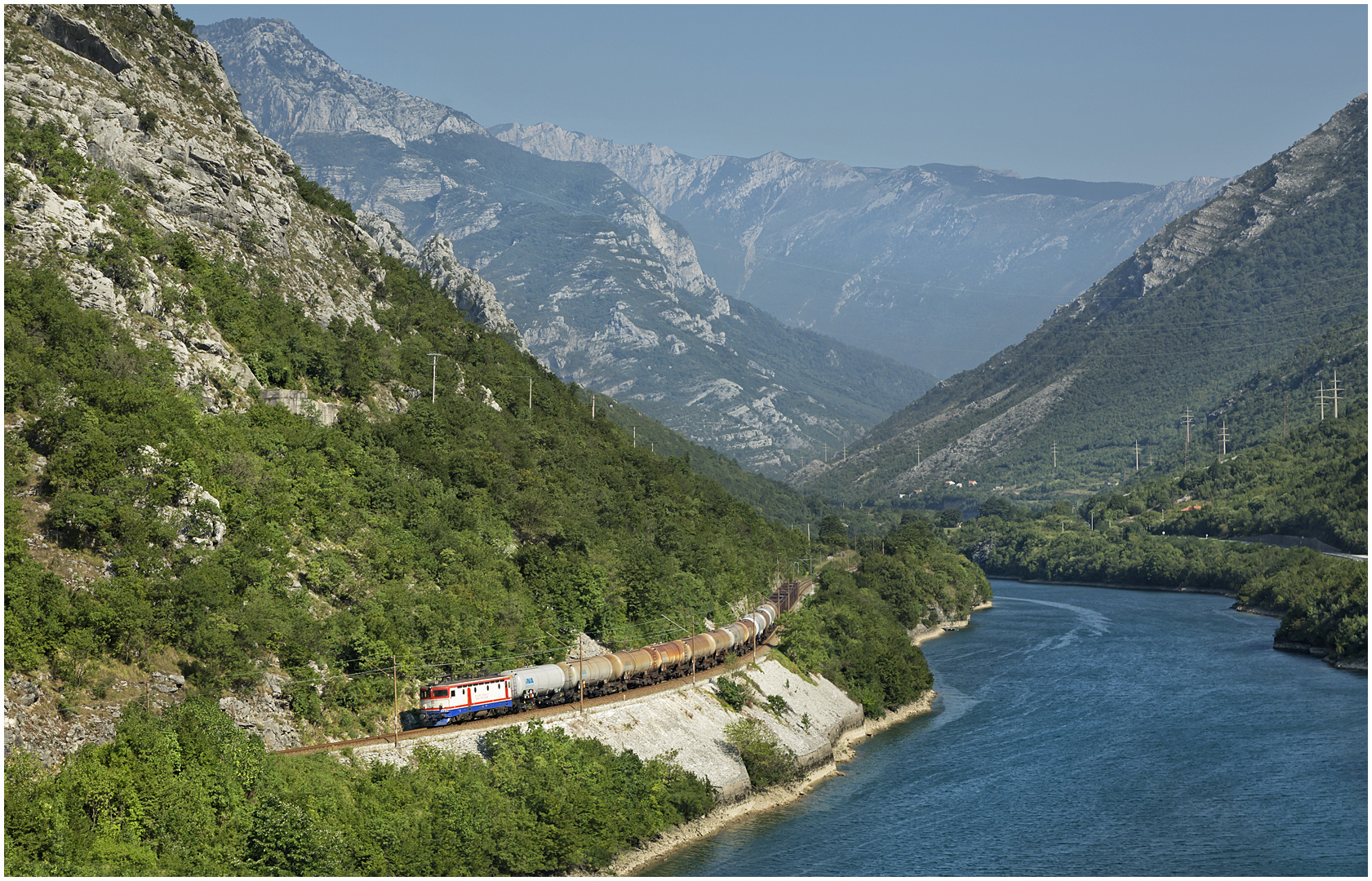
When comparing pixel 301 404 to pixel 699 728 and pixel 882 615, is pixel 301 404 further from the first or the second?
pixel 882 615

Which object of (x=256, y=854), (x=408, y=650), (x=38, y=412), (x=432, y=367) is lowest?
(x=256, y=854)

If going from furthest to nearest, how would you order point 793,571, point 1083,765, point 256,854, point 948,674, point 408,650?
point 793,571 < point 948,674 < point 1083,765 < point 408,650 < point 256,854

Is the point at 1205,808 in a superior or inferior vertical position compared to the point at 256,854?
inferior

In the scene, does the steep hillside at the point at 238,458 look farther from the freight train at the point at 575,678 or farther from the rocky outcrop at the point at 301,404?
the freight train at the point at 575,678

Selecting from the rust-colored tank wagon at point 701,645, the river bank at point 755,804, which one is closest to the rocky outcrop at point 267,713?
the river bank at point 755,804

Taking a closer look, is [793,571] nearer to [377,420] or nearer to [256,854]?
[377,420]

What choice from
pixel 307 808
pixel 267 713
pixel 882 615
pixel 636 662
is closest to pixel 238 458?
pixel 267 713

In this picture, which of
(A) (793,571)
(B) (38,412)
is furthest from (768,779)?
(A) (793,571)
